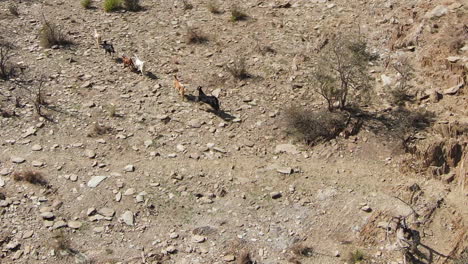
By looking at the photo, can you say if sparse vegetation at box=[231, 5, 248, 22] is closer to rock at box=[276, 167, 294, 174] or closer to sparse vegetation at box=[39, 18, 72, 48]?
sparse vegetation at box=[39, 18, 72, 48]

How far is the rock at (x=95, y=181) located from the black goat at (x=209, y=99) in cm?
329

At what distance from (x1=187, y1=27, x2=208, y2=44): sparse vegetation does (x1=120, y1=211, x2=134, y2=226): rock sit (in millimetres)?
6756

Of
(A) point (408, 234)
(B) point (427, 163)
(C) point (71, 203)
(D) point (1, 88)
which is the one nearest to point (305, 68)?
(B) point (427, 163)

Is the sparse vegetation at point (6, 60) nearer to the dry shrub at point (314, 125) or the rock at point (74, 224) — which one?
the rock at point (74, 224)

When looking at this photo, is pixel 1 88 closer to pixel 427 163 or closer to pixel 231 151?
pixel 231 151

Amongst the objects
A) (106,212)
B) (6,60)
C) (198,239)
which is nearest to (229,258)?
(198,239)

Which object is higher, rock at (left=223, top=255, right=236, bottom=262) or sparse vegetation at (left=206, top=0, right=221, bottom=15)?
sparse vegetation at (left=206, top=0, right=221, bottom=15)

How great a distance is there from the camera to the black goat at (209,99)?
44.1 feet

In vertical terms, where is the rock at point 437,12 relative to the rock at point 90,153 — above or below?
above

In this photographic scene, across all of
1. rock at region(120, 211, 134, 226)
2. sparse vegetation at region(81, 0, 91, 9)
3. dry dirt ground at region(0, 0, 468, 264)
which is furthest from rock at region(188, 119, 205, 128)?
sparse vegetation at region(81, 0, 91, 9)

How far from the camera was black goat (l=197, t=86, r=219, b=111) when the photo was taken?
1344 cm

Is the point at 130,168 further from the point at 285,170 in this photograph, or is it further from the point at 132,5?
the point at 132,5

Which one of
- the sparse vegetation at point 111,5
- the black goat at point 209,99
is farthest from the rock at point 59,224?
the sparse vegetation at point 111,5

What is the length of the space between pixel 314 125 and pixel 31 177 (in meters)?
6.63
